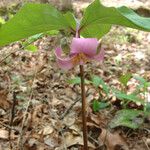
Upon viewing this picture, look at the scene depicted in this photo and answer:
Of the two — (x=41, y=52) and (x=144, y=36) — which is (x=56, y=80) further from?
(x=144, y=36)

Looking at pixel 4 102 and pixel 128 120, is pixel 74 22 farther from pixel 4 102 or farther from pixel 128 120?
pixel 4 102

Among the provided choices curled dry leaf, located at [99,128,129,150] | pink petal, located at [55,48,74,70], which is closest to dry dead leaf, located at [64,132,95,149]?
curled dry leaf, located at [99,128,129,150]

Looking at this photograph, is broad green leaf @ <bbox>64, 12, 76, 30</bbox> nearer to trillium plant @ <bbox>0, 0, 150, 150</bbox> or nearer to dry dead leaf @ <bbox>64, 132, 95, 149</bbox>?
trillium plant @ <bbox>0, 0, 150, 150</bbox>

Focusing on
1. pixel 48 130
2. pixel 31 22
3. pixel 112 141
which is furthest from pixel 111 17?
pixel 48 130

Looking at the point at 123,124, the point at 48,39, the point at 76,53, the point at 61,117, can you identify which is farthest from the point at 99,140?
the point at 48,39

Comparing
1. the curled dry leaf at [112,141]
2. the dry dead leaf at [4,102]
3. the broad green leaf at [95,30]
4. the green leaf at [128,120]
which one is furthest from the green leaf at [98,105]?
the broad green leaf at [95,30]

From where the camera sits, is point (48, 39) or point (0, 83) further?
point (48, 39)
